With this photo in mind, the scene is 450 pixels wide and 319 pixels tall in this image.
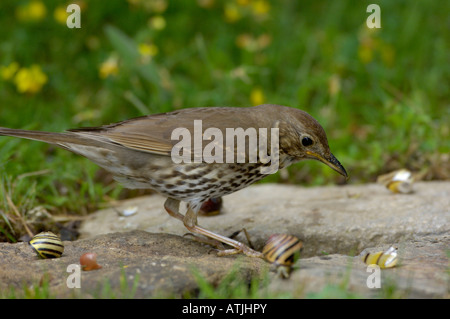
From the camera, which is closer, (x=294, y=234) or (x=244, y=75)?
(x=294, y=234)

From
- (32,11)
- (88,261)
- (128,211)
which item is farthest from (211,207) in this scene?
(32,11)

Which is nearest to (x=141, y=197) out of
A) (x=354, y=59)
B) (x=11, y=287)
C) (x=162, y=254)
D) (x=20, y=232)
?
(x=20, y=232)

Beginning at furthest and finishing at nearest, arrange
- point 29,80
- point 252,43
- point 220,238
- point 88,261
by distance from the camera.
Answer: point 252,43, point 29,80, point 220,238, point 88,261

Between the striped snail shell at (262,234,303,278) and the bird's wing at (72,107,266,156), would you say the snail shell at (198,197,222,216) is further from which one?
the striped snail shell at (262,234,303,278)

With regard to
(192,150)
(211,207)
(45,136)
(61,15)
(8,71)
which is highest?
(61,15)

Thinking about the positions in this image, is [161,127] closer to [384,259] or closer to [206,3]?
[384,259]
